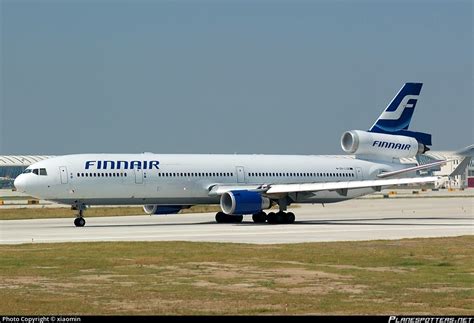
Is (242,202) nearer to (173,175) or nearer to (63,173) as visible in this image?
(173,175)

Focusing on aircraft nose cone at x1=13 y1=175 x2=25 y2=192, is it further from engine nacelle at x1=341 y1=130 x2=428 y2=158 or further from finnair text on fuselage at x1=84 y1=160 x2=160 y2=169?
engine nacelle at x1=341 y1=130 x2=428 y2=158

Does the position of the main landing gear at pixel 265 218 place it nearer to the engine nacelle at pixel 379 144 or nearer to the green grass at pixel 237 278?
the engine nacelle at pixel 379 144

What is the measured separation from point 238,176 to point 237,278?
33.5 meters

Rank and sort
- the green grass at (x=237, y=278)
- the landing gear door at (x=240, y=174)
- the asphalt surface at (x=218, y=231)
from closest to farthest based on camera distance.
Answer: the green grass at (x=237, y=278)
the asphalt surface at (x=218, y=231)
the landing gear door at (x=240, y=174)

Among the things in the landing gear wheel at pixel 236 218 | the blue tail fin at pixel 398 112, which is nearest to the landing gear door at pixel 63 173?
the landing gear wheel at pixel 236 218

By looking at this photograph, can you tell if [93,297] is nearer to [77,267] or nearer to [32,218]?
[77,267]

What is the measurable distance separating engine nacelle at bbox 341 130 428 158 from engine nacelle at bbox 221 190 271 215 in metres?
10.7

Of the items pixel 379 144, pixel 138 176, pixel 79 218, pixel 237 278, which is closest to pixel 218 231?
pixel 138 176

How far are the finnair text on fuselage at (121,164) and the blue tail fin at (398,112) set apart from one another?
16927 mm

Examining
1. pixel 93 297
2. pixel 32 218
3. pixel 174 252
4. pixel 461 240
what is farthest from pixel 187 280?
pixel 32 218

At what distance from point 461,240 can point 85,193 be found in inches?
851

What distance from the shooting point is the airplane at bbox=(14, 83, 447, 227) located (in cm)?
5172

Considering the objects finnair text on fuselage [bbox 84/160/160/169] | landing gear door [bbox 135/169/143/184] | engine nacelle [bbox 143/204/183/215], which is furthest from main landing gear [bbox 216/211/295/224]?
landing gear door [bbox 135/169/143/184]

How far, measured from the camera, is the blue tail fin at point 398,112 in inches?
2516
